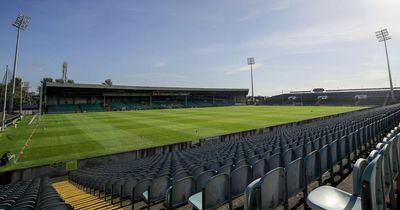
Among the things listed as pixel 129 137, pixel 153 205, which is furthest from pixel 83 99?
pixel 153 205

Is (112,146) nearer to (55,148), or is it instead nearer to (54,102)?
(55,148)

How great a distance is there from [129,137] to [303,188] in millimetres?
21378

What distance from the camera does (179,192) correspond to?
3.96 m

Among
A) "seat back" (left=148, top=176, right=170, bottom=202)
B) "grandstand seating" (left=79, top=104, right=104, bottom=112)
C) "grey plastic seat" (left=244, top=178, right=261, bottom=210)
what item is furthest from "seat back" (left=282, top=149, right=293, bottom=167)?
"grandstand seating" (left=79, top=104, right=104, bottom=112)

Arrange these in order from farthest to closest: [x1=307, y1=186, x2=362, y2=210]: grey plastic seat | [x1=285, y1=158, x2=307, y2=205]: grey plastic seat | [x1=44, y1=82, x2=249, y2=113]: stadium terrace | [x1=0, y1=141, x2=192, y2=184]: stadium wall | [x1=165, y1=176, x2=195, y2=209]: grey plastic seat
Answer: [x1=44, y1=82, x2=249, y2=113]: stadium terrace
[x1=0, y1=141, x2=192, y2=184]: stadium wall
[x1=165, y1=176, x2=195, y2=209]: grey plastic seat
[x1=285, y1=158, x2=307, y2=205]: grey plastic seat
[x1=307, y1=186, x2=362, y2=210]: grey plastic seat

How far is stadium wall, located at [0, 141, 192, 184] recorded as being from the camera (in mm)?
12617

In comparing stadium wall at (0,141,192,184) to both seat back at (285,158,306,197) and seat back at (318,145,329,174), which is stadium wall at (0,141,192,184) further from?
seat back at (285,158,306,197)

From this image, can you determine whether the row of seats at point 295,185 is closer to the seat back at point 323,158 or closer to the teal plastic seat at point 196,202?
the seat back at point 323,158

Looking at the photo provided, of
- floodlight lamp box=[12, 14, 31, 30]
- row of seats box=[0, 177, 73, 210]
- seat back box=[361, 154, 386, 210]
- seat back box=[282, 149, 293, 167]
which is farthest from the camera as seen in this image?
floodlight lamp box=[12, 14, 31, 30]

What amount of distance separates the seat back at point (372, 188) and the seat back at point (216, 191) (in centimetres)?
182

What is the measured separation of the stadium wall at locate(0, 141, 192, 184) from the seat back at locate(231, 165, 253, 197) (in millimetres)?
13178

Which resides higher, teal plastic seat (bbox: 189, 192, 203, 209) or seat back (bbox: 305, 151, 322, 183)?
seat back (bbox: 305, 151, 322, 183)

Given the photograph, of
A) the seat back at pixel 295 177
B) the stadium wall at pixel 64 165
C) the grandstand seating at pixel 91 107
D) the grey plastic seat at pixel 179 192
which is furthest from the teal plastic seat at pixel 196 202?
the grandstand seating at pixel 91 107

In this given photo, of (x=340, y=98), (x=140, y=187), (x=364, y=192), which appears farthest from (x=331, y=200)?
(x=340, y=98)
